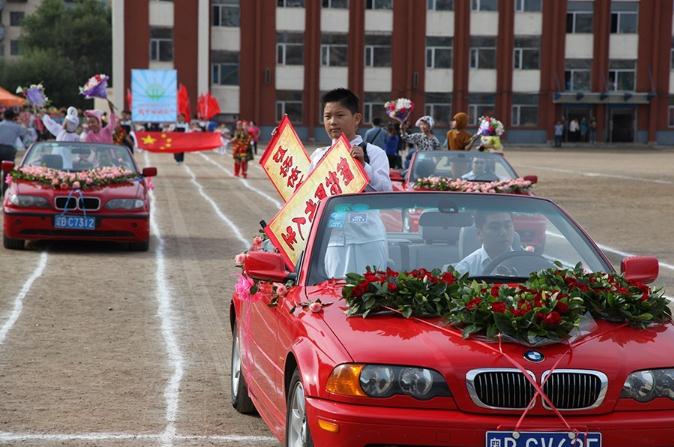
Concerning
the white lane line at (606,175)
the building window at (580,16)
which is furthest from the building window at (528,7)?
the white lane line at (606,175)

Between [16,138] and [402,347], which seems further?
[16,138]

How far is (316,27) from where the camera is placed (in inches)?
3086

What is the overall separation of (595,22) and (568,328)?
7610cm

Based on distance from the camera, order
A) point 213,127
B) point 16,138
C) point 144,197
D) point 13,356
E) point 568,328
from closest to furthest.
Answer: point 568,328
point 13,356
point 144,197
point 16,138
point 213,127

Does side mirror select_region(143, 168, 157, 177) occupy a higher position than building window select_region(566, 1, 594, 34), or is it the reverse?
building window select_region(566, 1, 594, 34)

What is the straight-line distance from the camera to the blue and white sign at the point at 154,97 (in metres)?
Answer: 62.5

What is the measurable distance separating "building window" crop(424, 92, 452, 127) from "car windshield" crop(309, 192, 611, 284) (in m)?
72.5

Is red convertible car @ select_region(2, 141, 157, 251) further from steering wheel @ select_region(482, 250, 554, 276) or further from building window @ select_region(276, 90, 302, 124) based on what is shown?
building window @ select_region(276, 90, 302, 124)

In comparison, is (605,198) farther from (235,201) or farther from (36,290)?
(36,290)

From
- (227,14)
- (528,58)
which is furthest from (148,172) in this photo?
(528,58)

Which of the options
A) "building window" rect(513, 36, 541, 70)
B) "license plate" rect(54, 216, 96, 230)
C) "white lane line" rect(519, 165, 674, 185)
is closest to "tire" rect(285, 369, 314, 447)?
"license plate" rect(54, 216, 96, 230)

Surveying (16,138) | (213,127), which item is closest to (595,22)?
(213,127)

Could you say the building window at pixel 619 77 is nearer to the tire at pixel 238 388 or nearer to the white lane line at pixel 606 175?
the white lane line at pixel 606 175

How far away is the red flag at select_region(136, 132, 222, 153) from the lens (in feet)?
139
